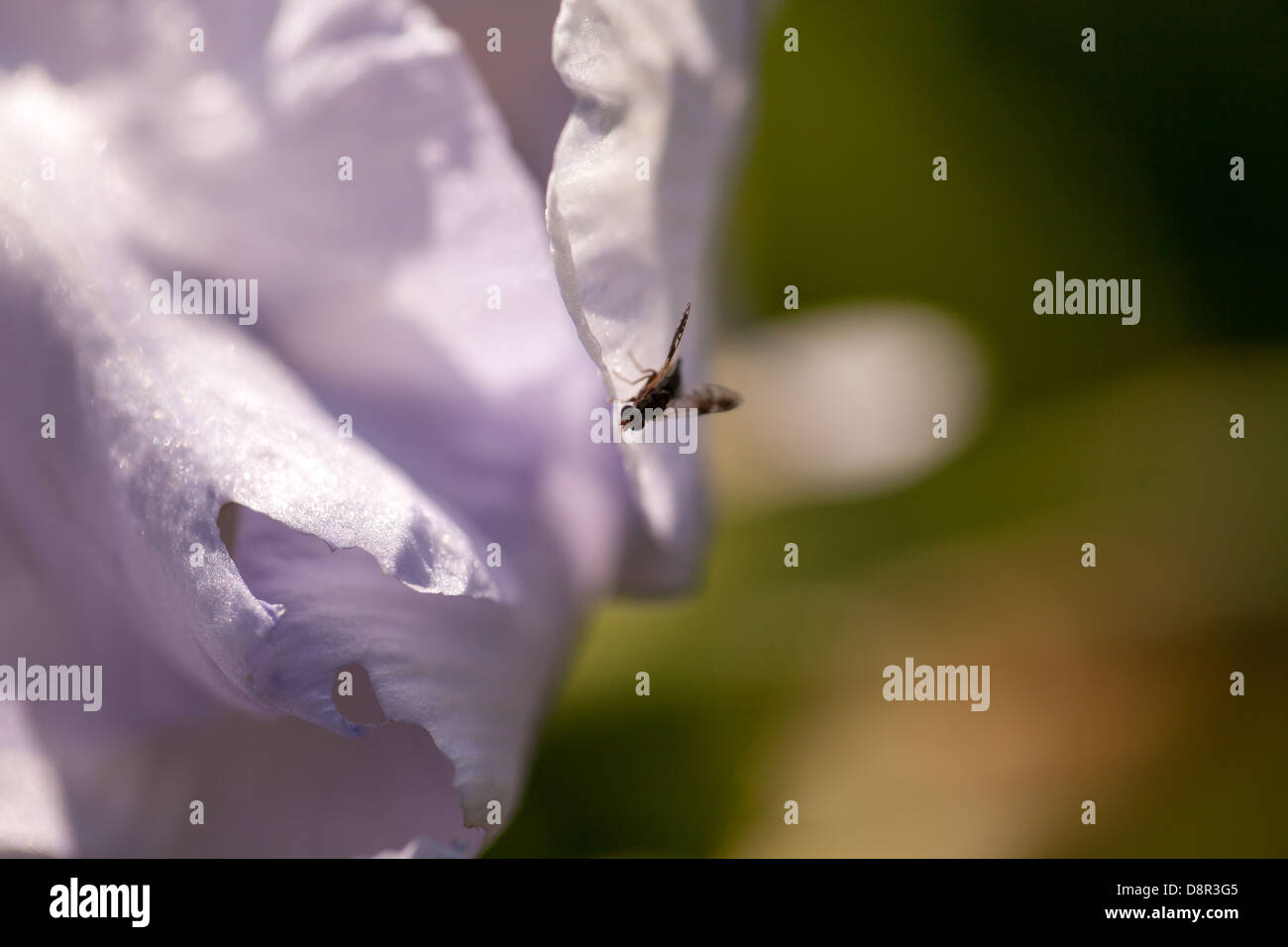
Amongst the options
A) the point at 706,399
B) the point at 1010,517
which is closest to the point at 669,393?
the point at 706,399

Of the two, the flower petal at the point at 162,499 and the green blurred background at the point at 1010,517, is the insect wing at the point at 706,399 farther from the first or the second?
the green blurred background at the point at 1010,517

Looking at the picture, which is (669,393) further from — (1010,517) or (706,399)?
(1010,517)

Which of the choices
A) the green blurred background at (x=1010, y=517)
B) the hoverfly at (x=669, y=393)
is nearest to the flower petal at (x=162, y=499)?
the hoverfly at (x=669, y=393)

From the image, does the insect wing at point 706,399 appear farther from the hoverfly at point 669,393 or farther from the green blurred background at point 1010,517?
the green blurred background at point 1010,517

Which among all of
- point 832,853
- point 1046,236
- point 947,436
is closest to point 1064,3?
point 1046,236

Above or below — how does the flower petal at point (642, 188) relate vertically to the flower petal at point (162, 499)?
above

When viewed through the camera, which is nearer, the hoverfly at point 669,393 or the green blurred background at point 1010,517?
the hoverfly at point 669,393

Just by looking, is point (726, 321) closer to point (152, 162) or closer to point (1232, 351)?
point (1232, 351)
